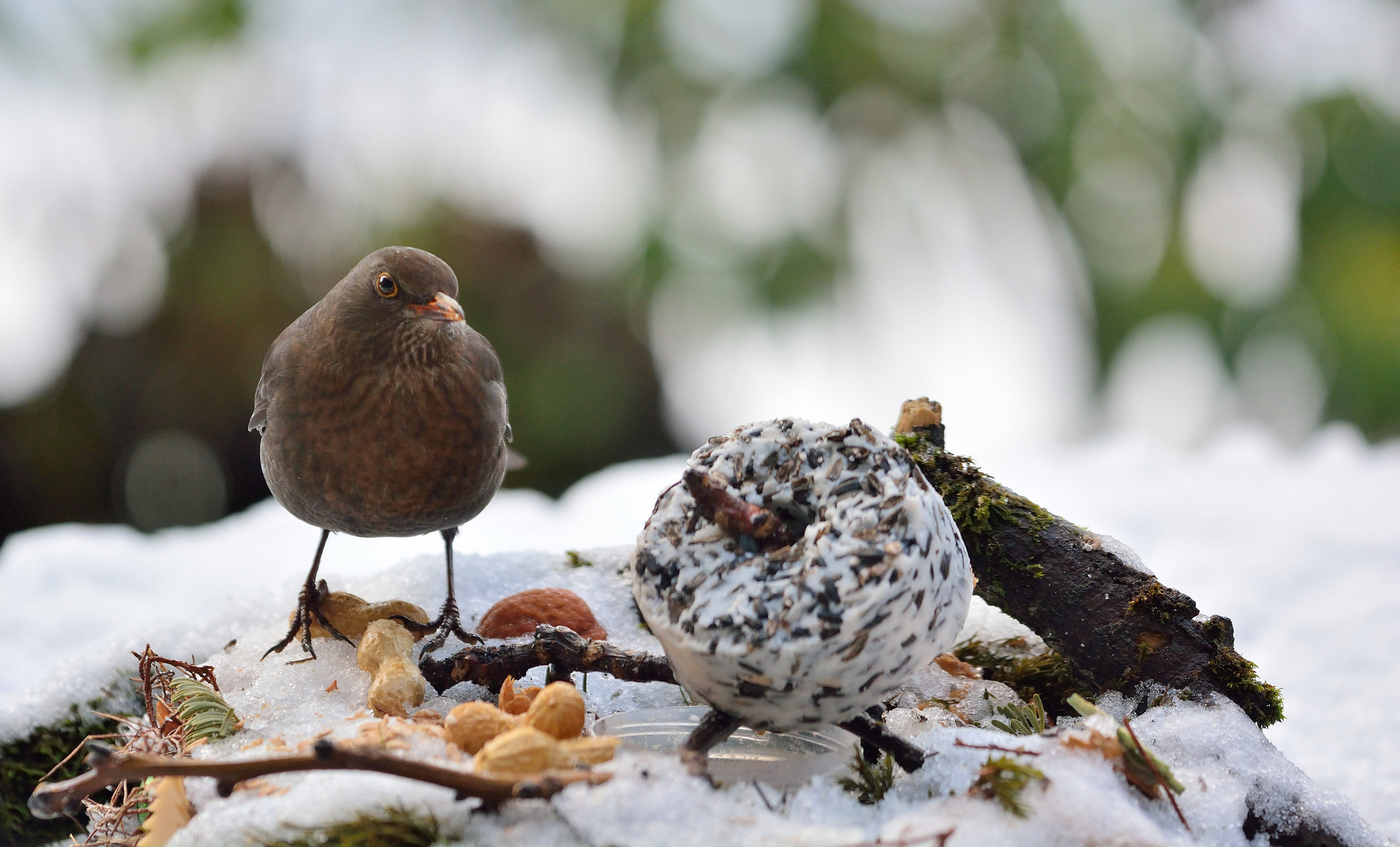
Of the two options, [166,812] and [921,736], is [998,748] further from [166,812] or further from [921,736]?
[166,812]

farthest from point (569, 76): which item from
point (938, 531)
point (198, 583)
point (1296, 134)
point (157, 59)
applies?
point (938, 531)

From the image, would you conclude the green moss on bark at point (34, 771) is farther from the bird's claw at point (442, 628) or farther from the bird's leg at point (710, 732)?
the bird's leg at point (710, 732)

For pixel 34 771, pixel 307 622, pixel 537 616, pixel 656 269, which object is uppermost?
pixel 656 269

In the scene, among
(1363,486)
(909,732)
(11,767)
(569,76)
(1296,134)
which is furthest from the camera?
(569,76)

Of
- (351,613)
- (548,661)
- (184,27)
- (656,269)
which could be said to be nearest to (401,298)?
(351,613)

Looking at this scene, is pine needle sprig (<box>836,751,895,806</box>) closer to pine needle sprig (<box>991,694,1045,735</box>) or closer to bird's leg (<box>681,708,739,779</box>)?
bird's leg (<box>681,708,739,779</box>)

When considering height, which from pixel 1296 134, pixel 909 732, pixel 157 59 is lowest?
pixel 909 732

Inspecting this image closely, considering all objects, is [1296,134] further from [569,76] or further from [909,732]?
[909,732]
